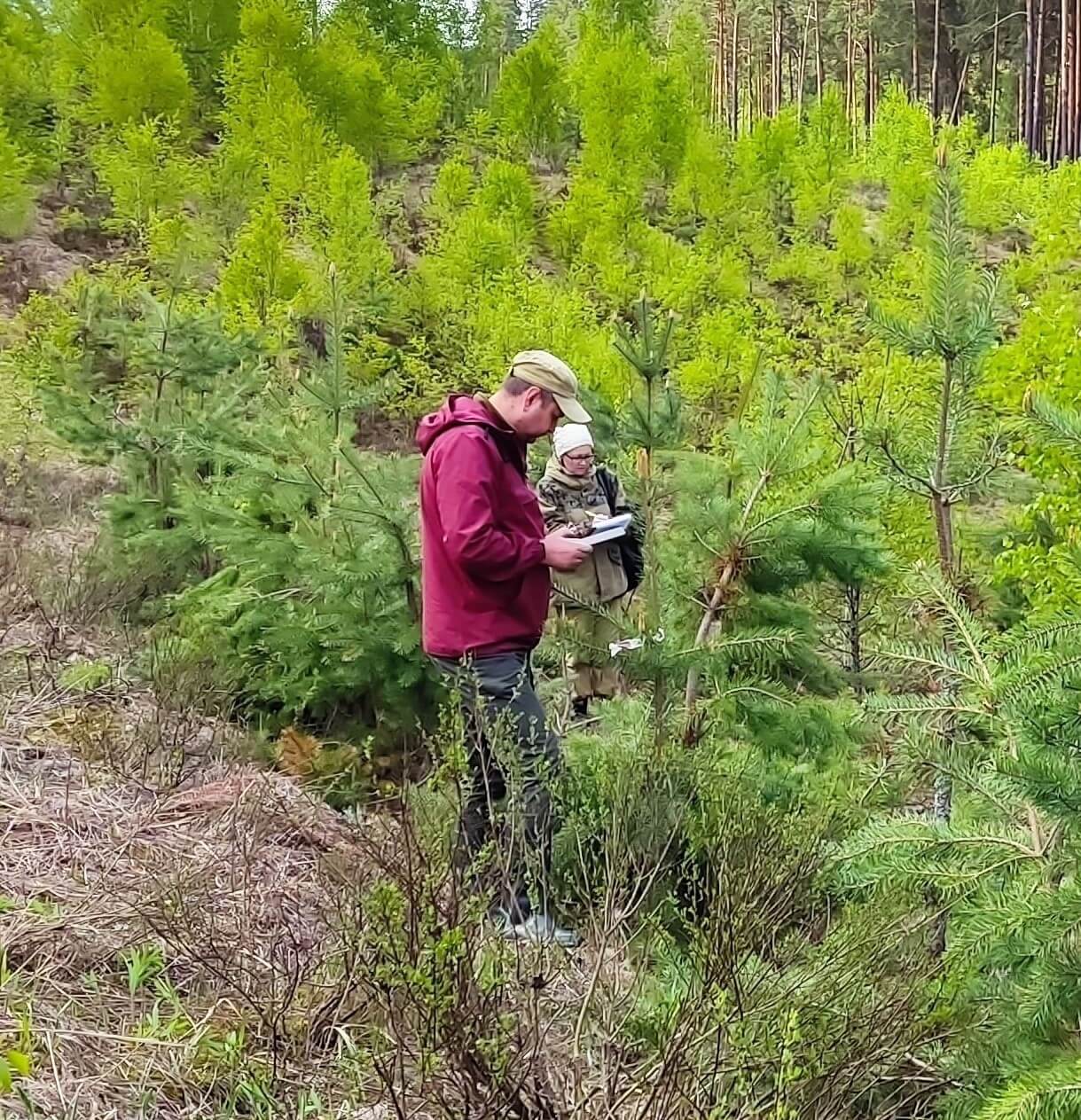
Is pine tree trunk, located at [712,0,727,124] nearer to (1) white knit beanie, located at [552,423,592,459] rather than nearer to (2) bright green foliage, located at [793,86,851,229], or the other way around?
(2) bright green foliage, located at [793,86,851,229]

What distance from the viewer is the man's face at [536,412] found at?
134 inches

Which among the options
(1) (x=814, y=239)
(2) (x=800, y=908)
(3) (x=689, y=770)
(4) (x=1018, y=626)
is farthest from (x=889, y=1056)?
(1) (x=814, y=239)

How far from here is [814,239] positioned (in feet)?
65.4

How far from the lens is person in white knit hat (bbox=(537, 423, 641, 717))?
366cm

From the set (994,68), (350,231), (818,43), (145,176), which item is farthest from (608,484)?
(818,43)

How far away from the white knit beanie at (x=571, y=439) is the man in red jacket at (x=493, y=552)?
113 cm

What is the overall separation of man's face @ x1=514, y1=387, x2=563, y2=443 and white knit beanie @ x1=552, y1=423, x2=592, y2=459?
3.78ft

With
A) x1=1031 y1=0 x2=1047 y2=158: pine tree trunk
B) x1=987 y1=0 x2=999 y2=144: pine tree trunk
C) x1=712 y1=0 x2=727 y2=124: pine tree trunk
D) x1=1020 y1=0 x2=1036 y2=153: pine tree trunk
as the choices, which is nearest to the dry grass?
x1=1020 y1=0 x2=1036 y2=153: pine tree trunk

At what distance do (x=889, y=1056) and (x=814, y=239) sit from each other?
19.3m

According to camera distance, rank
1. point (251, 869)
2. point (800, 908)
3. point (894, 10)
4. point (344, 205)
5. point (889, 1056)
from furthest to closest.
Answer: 1. point (894, 10)
2. point (344, 205)
3. point (251, 869)
4. point (800, 908)
5. point (889, 1056)

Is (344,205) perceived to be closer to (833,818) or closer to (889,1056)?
(833,818)

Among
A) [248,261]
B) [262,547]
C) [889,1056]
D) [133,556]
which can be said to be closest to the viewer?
[889,1056]

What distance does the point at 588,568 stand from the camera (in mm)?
3975

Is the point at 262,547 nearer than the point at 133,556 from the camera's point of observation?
Yes
